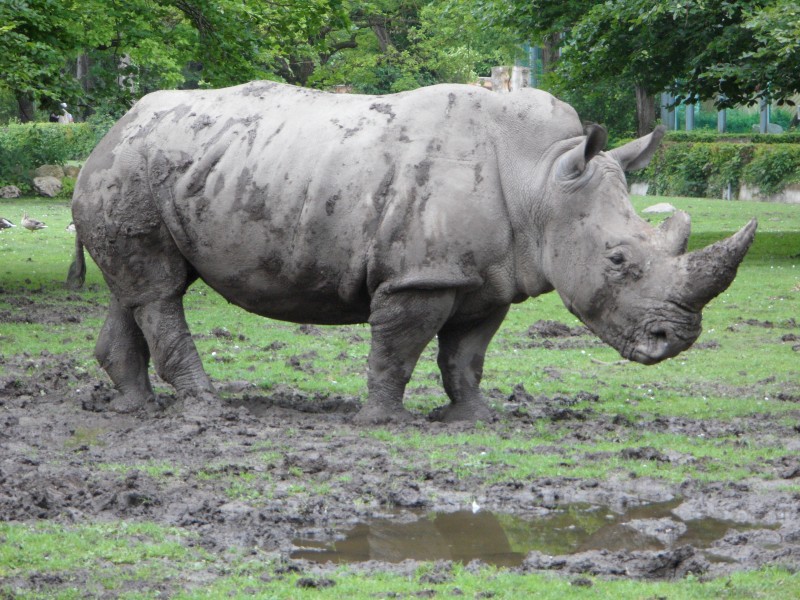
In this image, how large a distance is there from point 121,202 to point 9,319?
5.09m

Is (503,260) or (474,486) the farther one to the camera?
(503,260)

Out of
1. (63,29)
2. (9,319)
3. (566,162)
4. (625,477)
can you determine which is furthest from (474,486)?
(63,29)

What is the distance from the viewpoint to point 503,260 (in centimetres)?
826

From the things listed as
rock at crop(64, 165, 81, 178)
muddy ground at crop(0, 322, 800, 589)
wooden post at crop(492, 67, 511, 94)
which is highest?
muddy ground at crop(0, 322, 800, 589)

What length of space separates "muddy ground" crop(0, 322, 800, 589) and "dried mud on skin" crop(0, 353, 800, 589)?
0.03ft

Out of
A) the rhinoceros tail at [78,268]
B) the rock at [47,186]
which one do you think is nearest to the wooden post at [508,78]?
the rock at [47,186]

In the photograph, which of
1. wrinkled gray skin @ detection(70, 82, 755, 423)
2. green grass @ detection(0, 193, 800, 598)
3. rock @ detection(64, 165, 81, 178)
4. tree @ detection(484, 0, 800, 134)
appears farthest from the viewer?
rock @ detection(64, 165, 81, 178)

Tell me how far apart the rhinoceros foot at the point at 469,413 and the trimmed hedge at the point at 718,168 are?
82.7ft

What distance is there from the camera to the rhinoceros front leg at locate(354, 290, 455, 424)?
26.9ft

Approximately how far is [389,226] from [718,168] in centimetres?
2996

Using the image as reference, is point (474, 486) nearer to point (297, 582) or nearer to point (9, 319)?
point (297, 582)

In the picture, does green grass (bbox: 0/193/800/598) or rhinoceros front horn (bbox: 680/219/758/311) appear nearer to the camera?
green grass (bbox: 0/193/800/598)

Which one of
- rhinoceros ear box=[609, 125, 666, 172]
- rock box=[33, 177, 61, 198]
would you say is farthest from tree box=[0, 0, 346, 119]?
rock box=[33, 177, 61, 198]

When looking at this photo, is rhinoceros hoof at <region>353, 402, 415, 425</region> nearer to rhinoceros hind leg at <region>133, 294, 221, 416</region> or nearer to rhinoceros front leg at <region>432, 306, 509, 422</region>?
rhinoceros front leg at <region>432, 306, 509, 422</region>
